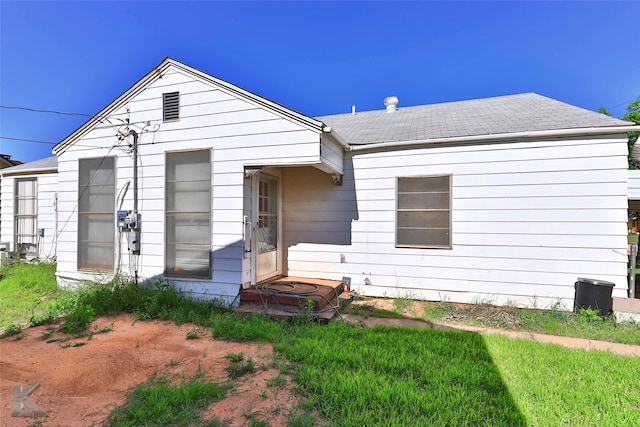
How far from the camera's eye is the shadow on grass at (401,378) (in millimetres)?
2102

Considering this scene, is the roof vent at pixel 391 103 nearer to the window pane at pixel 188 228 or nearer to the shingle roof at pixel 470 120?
the shingle roof at pixel 470 120

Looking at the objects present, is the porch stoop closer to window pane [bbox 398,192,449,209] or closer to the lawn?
the lawn

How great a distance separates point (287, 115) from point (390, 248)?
307 cm

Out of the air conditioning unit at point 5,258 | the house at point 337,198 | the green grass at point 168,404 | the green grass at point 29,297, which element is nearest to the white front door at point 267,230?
the house at point 337,198

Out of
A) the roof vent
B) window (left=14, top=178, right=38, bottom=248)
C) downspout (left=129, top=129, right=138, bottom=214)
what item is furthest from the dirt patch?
the roof vent

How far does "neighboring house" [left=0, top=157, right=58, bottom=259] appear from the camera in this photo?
27.2ft

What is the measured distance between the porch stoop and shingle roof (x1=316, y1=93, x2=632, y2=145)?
2.96 m

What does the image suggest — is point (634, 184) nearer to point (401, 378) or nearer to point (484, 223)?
point (484, 223)

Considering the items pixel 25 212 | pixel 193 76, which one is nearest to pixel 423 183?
pixel 193 76

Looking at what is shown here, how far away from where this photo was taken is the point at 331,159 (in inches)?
200

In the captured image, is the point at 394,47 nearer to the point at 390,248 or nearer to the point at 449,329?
the point at 390,248

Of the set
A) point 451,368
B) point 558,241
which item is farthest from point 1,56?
point 558,241

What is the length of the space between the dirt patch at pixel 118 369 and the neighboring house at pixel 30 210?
18.1ft

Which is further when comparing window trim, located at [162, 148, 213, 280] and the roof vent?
the roof vent
